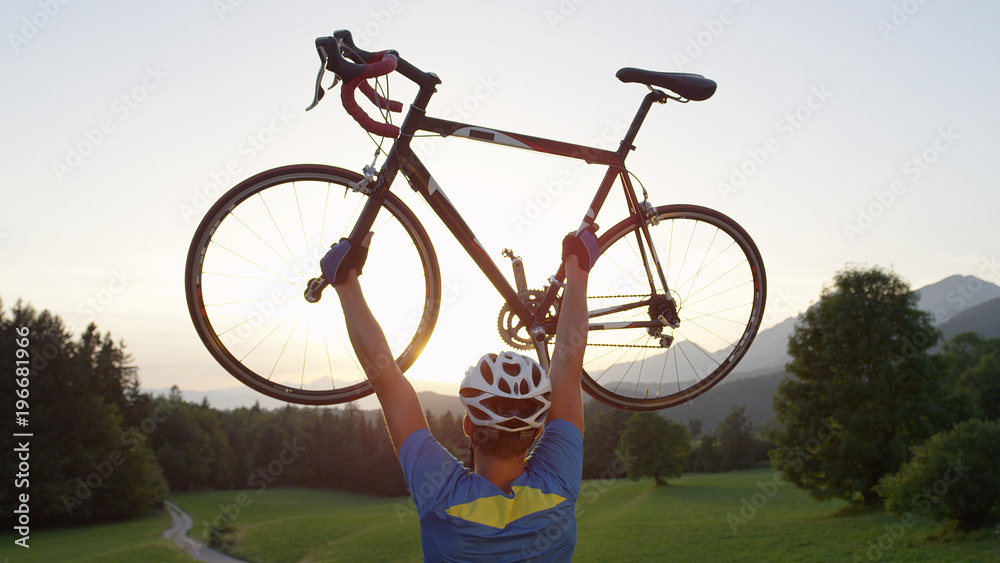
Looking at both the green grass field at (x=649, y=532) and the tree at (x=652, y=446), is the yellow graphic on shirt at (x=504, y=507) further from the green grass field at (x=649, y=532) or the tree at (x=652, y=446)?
the tree at (x=652, y=446)

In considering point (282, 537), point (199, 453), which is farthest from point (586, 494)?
point (199, 453)

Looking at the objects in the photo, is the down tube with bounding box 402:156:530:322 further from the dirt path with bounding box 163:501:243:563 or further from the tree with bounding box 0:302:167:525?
the tree with bounding box 0:302:167:525

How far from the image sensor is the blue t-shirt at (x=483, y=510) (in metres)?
2.29

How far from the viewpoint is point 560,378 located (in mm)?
2855

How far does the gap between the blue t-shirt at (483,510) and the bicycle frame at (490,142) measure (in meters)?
1.50

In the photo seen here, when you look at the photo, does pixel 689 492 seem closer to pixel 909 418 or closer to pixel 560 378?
pixel 909 418

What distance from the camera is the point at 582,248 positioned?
11.3 ft

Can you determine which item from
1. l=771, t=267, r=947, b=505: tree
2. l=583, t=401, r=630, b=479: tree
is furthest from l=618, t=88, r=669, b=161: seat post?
l=583, t=401, r=630, b=479: tree

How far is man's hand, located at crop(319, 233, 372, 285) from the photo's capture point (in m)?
3.01

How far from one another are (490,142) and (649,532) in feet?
122

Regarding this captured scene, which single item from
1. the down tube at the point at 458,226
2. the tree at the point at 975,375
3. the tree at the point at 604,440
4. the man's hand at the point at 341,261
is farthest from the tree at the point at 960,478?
the tree at the point at 604,440

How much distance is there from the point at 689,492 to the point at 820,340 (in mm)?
21537

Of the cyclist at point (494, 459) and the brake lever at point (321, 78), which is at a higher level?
the brake lever at point (321, 78)

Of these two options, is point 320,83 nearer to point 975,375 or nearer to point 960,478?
point 960,478
